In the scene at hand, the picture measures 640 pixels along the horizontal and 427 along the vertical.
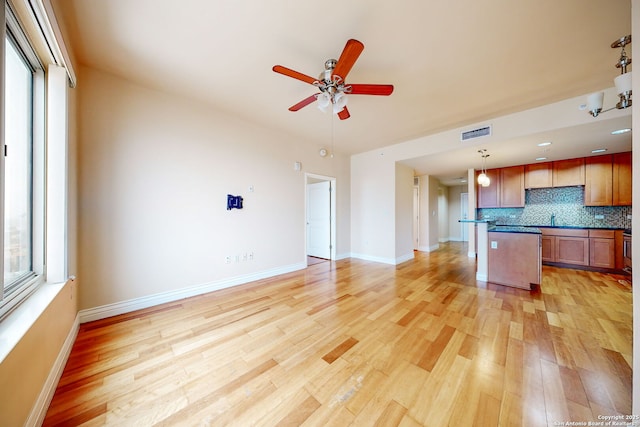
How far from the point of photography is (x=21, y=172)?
61.7 inches

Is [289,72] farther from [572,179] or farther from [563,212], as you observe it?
[563,212]

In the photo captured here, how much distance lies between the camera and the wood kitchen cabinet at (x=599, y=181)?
412 centimetres

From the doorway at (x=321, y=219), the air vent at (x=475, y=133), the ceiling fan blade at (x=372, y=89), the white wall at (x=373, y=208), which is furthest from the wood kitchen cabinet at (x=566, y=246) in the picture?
the ceiling fan blade at (x=372, y=89)

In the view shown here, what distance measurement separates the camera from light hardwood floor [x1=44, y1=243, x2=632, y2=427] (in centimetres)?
129

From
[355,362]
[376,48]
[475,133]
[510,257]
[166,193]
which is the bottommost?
[355,362]

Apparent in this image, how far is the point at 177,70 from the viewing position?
2.36m

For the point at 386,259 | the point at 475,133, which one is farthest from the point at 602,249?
the point at 386,259

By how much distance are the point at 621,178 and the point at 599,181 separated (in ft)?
0.82

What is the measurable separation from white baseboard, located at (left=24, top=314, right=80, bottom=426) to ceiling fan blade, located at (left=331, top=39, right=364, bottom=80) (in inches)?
111

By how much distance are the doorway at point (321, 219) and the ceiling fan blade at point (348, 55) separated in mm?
3173

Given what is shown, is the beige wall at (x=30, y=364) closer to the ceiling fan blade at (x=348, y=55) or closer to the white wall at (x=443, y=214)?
the ceiling fan blade at (x=348, y=55)

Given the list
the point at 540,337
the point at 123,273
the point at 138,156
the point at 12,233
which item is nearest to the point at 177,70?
the point at 138,156

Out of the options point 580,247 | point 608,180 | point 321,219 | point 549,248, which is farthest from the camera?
point 321,219

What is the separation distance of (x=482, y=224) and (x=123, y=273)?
17.3 ft
